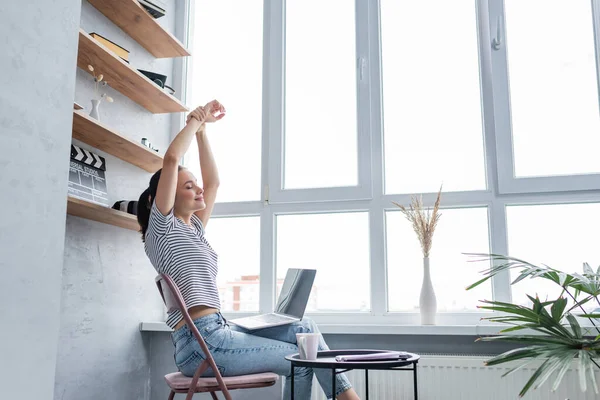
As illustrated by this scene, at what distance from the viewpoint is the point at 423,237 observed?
289 centimetres

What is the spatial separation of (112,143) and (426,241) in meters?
1.55

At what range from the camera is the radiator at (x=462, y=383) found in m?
2.54

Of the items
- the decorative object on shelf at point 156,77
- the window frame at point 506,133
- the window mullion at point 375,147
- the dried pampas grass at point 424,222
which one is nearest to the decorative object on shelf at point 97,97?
the decorative object on shelf at point 156,77

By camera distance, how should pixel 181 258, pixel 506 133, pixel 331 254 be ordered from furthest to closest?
1. pixel 331 254
2. pixel 506 133
3. pixel 181 258

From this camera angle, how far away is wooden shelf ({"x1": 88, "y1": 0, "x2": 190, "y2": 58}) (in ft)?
9.36

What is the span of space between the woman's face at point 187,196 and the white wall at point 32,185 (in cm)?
76

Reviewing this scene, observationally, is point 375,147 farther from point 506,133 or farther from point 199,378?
point 199,378

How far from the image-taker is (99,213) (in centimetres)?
257

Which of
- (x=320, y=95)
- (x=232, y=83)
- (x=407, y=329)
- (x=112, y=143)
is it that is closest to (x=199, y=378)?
(x=407, y=329)

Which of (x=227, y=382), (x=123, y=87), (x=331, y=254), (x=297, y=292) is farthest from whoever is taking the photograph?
(x=331, y=254)

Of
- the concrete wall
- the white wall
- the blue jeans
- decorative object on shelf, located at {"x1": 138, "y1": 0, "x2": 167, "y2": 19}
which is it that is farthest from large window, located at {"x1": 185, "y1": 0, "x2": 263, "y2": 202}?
the white wall

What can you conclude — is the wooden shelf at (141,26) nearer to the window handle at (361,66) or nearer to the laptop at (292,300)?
the window handle at (361,66)

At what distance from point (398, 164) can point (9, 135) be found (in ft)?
6.68

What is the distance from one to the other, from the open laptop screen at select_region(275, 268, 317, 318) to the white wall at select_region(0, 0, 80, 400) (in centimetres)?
101
